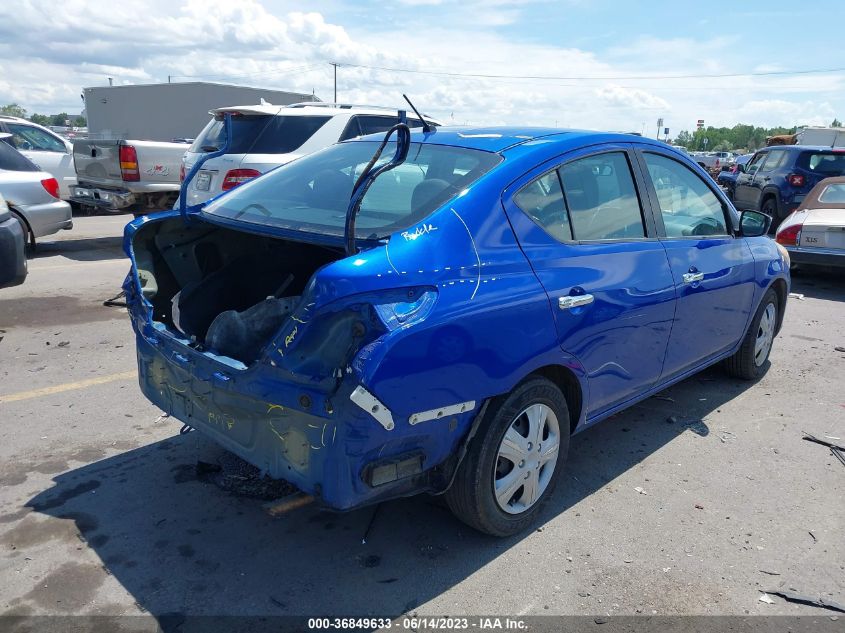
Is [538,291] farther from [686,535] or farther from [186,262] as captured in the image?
[186,262]

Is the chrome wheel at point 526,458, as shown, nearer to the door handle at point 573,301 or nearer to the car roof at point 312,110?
the door handle at point 573,301

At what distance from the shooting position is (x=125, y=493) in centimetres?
355

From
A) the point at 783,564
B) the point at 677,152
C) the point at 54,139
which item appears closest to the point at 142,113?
the point at 54,139

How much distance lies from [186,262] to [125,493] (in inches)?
48.6

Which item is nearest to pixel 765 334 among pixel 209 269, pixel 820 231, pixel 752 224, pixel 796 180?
pixel 752 224

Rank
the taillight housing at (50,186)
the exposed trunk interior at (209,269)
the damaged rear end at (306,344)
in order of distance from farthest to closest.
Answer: the taillight housing at (50,186), the exposed trunk interior at (209,269), the damaged rear end at (306,344)

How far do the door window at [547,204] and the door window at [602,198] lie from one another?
59 mm

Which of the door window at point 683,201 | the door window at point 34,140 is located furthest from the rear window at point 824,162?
the door window at point 34,140

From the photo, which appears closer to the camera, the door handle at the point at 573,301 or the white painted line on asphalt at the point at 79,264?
the door handle at the point at 573,301

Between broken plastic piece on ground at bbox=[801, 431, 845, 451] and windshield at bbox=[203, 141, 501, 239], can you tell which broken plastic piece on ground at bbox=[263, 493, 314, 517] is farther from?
broken plastic piece on ground at bbox=[801, 431, 845, 451]

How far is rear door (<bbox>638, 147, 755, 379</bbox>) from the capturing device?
4.11 metres

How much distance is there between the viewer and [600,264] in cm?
348

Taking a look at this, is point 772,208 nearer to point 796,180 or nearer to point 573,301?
point 796,180

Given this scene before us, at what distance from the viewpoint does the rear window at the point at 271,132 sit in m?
8.11
